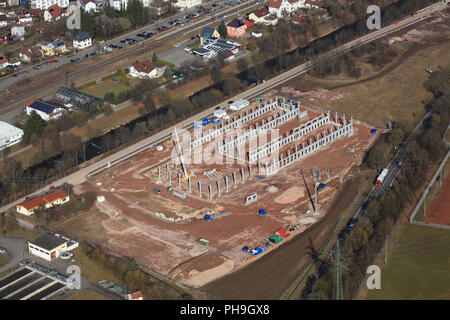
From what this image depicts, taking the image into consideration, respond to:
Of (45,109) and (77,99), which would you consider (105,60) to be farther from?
(45,109)

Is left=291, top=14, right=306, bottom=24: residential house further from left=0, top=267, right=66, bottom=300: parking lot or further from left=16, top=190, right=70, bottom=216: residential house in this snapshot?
left=0, top=267, right=66, bottom=300: parking lot

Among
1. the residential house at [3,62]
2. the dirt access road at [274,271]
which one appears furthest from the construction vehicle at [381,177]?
the residential house at [3,62]

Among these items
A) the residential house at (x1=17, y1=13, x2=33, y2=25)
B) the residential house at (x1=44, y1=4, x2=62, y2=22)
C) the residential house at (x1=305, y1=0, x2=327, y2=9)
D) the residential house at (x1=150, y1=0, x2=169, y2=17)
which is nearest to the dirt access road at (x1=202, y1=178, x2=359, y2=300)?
the residential house at (x1=305, y1=0, x2=327, y2=9)

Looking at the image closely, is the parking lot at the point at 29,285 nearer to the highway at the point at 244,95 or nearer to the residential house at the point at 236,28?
the highway at the point at 244,95

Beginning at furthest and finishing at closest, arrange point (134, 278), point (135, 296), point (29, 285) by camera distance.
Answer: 1. point (29, 285)
2. point (134, 278)
3. point (135, 296)

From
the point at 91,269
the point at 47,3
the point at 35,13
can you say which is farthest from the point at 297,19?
the point at 91,269

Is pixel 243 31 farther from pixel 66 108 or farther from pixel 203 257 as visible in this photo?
pixel 203 257
